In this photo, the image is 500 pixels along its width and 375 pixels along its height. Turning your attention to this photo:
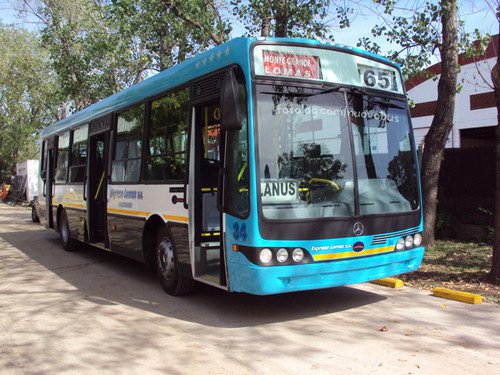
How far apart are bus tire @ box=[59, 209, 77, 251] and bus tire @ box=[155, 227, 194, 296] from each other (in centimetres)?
471

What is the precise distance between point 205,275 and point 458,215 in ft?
23.8

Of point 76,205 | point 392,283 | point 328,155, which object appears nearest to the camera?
point 328,155

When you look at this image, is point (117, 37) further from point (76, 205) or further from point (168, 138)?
point (168, 138)

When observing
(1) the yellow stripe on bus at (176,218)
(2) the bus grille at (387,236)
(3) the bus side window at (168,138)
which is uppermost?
(3) the bus side window at (168,138)

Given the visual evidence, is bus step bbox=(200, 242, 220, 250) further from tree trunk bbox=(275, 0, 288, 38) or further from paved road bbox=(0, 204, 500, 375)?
tree trunk bbox=(275, 0, 288, 38)

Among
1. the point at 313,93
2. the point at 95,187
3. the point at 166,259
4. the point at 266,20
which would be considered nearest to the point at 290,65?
the point at 313,93

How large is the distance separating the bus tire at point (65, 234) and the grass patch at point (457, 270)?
284 inches

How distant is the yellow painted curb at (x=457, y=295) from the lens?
591cm

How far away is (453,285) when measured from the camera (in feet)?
22.1

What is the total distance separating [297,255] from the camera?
4742 mm

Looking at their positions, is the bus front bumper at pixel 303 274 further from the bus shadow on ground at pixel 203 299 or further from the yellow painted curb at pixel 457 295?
the yellow painted curb at pixel 457 295

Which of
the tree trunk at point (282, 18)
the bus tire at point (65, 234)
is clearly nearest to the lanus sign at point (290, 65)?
the tree trunk at point (282, 18)

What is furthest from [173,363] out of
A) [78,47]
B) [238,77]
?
[78,47]

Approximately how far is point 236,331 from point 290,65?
9.55 ft
